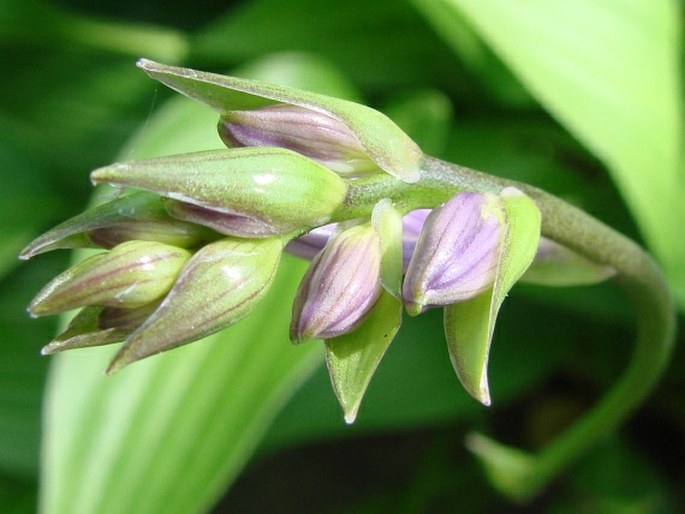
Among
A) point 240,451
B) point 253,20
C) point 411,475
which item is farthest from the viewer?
point 411,475

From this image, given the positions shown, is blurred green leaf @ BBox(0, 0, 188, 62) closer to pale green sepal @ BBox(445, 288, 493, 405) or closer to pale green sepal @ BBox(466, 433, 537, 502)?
pale green sepal @ BBox(466, 433, 537, 502)

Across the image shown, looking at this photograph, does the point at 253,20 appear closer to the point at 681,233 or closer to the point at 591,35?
the point at 591,35

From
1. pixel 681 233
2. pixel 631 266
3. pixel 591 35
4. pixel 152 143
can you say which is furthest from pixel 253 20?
pixel 631 266

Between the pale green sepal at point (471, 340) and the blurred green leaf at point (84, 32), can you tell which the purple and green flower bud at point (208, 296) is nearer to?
the pale green sepal at point (471, 340)

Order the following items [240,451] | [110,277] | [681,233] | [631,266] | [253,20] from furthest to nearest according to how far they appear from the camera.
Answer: [253,20], [681,233], [240,451], [631,266], [110,277]

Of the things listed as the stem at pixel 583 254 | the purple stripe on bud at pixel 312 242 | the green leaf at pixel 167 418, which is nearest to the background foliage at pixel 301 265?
the green leaf at pixel 167 418

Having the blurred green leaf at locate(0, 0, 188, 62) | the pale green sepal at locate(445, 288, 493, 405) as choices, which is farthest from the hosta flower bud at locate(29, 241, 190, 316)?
the blurred green leaf at locate(0, 0, 188, 62)

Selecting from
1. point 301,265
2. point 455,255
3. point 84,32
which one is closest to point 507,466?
point 301,265
